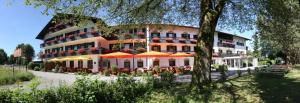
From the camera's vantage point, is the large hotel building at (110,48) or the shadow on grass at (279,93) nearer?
the shadow on grass at (279,93)

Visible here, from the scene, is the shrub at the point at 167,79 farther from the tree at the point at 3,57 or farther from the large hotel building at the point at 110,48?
the tree at the point at 3,57

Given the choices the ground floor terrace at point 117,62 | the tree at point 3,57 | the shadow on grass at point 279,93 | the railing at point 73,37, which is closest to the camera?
the shadow on grass at point 279,93

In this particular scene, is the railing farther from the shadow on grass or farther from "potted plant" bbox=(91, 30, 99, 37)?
the shadow on grass

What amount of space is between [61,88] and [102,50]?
46.1 m

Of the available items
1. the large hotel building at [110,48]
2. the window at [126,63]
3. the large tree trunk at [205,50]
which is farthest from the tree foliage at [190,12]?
→ the window at [126,63]

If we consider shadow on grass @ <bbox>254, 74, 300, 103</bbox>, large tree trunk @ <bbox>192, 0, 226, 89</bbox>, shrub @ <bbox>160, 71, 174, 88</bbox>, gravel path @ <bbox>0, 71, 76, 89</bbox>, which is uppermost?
large tree trunk @ <bbox>192, 0, 226, 89</bbox>

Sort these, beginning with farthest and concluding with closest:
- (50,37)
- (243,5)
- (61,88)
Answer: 1. (50,37)
2. (243,5)
3. (61,88)

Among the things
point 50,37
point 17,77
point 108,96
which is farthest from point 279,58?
point 108,96

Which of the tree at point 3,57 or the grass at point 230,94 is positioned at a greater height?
the tree at point 3,57

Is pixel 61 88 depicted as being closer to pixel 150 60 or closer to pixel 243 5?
pixel 243 5

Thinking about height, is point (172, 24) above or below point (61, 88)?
above

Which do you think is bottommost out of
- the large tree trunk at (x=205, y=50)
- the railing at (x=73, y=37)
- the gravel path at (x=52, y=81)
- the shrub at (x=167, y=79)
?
the gravel path at (x=52, y=81)

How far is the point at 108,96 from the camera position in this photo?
45.7 ft

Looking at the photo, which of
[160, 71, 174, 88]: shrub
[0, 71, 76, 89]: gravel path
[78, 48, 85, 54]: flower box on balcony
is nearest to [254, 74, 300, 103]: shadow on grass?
[160, 71, 174, 88]: shrub
